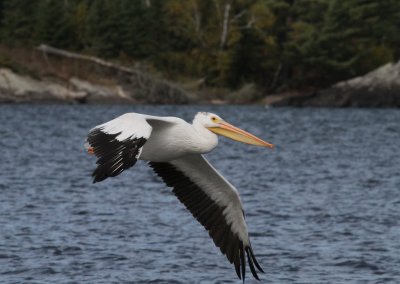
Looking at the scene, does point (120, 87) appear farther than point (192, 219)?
Yes

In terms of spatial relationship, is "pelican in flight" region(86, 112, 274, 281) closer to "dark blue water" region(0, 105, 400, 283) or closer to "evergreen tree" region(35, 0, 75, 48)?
"dark blue water" region(0, 105, 400, 283)

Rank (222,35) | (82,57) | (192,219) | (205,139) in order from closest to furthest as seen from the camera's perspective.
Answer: (205,139) → (192,219) → (82,57) → (222,35)

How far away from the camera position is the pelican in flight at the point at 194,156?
1012cm

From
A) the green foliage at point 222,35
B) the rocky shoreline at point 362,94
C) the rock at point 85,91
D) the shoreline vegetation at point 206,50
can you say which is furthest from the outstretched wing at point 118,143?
the rocky shoreline at point 362,94

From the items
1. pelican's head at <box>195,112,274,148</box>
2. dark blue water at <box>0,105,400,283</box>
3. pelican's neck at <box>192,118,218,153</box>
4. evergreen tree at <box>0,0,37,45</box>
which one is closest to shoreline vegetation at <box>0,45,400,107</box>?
evergreen tree at <box>0,0,37,45</box>

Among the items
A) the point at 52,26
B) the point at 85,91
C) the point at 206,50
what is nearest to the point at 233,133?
the point at 85,91

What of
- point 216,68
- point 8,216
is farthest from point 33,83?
point 8,216

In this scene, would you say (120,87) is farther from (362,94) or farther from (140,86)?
(362,94)

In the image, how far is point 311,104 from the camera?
65.1 metres

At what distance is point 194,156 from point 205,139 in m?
0.88

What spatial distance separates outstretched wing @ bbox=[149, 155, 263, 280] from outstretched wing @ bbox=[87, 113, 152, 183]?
71.0 inches

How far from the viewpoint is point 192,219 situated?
772 inches

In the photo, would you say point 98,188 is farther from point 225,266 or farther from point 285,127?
point 285,127

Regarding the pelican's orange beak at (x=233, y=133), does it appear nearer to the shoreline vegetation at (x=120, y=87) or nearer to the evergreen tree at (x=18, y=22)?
the shoreline vegetation at (x=120, y=87)
